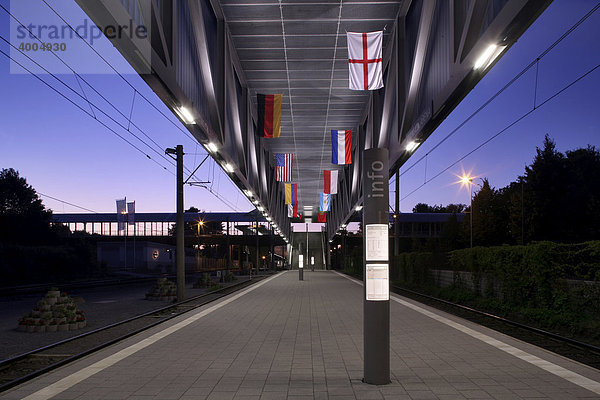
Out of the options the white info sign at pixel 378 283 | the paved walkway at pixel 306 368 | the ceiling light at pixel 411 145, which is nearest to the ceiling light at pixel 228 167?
the ceiling light at pixel 411 145

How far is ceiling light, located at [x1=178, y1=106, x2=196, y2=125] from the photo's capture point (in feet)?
39.8

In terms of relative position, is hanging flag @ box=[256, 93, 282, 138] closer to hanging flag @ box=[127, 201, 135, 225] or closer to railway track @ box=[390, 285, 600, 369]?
railway track @ box=[390, 285, 600, 369]

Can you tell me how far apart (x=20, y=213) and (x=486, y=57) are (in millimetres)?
54285

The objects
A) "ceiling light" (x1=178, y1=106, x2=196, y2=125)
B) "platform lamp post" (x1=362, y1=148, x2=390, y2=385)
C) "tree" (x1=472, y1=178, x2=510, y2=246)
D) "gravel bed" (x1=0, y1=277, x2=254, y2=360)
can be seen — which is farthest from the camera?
"tree" (x1=472, y1=178, x2=510, y2=246)

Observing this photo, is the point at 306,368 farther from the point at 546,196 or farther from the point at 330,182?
the point at 546,196

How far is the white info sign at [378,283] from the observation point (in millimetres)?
6633

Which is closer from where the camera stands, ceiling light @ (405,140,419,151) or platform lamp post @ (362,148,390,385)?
platform lamp post @ (362,148,390,385)

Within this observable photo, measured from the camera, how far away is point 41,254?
44.4m

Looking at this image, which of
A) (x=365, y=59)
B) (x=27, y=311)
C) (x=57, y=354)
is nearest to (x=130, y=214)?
(x=27, y=311)

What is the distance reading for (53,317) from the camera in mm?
13062

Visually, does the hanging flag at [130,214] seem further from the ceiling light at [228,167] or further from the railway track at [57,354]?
the railway track at [57,354]

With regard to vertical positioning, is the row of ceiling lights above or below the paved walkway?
above

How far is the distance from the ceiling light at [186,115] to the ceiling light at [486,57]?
21.6 ft

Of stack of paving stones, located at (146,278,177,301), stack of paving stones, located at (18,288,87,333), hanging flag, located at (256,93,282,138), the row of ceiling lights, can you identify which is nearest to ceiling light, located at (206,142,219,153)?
the row of ceiling lights
